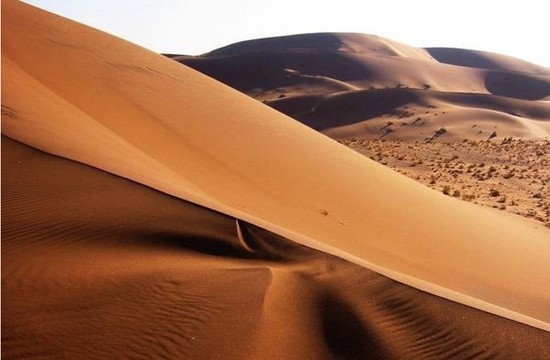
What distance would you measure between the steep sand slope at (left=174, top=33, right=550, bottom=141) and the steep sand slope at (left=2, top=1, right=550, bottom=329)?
23.1 metres

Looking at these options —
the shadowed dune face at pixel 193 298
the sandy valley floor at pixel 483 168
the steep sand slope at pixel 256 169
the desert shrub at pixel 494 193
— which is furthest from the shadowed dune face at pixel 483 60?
the shadowed dune face at pixel 193 298

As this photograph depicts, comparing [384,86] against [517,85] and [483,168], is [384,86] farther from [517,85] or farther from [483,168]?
[483,168]

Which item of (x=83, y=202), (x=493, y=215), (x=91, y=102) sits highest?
(x=91, y=102)

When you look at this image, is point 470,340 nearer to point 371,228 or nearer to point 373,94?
point 371,228

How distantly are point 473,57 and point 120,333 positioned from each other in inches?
4886

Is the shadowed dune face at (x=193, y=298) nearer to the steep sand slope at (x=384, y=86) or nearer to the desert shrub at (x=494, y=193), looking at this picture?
the desert shrub at (x=494, y=193)

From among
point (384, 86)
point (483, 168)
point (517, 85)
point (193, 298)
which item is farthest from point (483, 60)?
point (193, 298)

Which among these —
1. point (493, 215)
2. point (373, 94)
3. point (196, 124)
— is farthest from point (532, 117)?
point (196, 124)

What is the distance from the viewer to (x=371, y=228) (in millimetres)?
11023

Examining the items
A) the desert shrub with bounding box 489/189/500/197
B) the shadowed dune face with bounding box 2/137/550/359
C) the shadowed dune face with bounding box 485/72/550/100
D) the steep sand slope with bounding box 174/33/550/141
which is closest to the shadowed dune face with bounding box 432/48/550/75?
the steep sand slope with bounding box 174/33/550/141

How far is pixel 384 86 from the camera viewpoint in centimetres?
7581

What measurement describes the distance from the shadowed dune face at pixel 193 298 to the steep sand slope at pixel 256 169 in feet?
2.13

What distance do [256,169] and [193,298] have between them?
7.92 metres

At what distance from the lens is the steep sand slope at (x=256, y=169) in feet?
29.2
